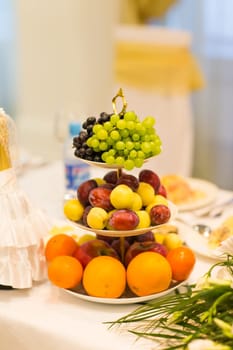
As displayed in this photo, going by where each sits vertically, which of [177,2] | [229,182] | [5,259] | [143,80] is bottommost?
[229,182]

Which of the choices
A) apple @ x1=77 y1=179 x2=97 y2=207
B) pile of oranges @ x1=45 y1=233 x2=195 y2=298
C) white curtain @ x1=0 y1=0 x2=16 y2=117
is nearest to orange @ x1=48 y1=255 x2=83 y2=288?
pile of oranges @ x1=45 y1=233 x2=195 y2=298

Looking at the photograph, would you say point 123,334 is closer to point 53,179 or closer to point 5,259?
point 5,259

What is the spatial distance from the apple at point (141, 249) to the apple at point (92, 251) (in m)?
0.02

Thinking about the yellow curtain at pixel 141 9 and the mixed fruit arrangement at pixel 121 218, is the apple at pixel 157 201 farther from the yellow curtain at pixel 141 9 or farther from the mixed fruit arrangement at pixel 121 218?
the yellow curtain at pixel 141 9

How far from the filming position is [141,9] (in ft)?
9.61

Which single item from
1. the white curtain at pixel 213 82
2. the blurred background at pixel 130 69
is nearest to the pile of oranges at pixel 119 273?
the blurred background at pixel 130 69

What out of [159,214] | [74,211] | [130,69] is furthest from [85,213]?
[130,69]

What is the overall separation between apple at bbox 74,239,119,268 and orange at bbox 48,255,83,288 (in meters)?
0.02

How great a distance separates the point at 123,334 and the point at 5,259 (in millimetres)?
257

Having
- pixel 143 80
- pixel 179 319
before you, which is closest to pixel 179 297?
pixel 179 319

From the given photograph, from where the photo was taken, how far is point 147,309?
3.18 ft

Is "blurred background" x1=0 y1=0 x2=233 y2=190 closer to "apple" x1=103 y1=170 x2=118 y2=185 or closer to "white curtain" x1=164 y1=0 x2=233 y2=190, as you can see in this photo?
"white curtain" x1=164 y1=0 x2=233 y2=190

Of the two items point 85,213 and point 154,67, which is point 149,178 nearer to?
point 85,213

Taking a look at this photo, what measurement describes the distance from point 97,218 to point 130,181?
89 mm
